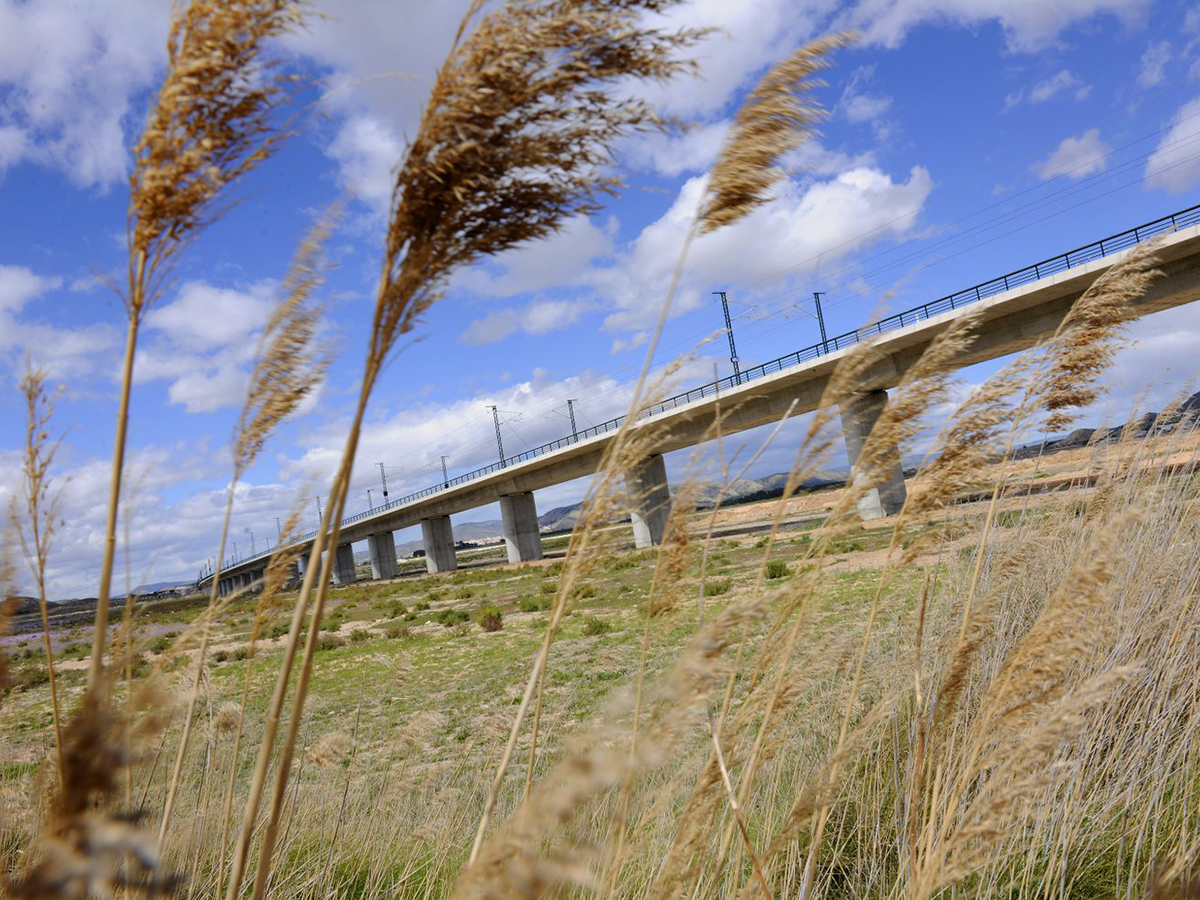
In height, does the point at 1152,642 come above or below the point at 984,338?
below

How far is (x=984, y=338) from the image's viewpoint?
28656 mm

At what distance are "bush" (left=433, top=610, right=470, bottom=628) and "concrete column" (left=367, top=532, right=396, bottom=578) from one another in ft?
175

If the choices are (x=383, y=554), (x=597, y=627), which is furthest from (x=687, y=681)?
(x=383, y=554)

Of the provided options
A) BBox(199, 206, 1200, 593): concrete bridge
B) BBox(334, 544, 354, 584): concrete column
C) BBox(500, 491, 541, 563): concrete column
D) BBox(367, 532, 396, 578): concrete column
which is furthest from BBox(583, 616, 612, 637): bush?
BBox(334, 544, 354, 584): concrete column

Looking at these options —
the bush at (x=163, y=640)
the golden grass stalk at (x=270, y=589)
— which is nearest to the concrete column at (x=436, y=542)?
the bush at (x=163, y=640)

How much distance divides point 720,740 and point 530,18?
1815 mm

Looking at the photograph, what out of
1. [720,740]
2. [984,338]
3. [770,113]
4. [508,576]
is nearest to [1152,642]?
[720,740]

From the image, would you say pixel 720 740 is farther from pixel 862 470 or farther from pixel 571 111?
pixel 571 111

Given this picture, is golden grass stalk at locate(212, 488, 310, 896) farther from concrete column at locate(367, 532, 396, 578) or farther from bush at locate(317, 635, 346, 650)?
concrete column at locate(367, 532, 396, 578)

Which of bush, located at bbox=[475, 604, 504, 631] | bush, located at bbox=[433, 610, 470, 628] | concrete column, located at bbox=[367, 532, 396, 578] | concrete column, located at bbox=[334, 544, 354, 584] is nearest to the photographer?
bush, located at bbox=[475, 604, 504, 631]

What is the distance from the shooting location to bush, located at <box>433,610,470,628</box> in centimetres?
2186

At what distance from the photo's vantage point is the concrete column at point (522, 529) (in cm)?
5341

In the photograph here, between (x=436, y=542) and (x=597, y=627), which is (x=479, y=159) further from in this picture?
(x=436, y=542)

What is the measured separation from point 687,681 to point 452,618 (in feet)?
73.0
